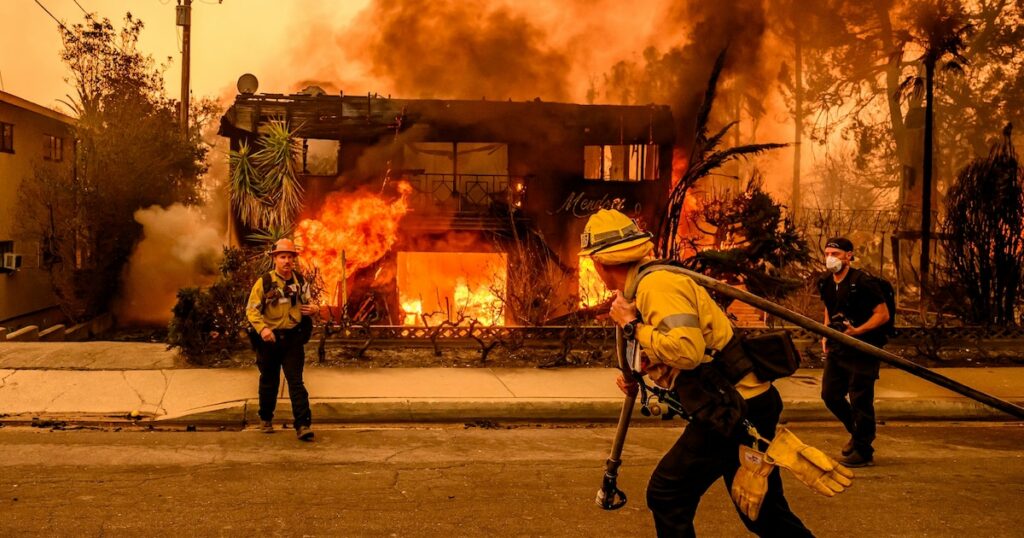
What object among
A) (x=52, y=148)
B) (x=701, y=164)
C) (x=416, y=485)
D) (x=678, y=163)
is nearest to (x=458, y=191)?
(x=678, y=163)

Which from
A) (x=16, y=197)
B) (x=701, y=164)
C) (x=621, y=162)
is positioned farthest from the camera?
(x=16, y=197)

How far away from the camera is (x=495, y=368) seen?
1008cm

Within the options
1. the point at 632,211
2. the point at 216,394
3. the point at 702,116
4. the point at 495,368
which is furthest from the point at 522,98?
the point at 216,394

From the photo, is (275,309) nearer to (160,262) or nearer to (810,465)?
(810,465)

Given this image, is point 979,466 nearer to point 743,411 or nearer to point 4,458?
point 743,411

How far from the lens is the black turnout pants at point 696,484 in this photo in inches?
144

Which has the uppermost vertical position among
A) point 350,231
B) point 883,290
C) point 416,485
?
point 350,231

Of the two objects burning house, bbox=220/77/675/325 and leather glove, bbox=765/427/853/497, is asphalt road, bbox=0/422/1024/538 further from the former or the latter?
burning house, bbox=220/77/675/325

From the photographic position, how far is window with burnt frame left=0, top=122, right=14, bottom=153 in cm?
1947

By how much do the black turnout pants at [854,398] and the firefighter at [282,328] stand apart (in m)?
4.03

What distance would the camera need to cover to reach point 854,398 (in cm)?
651

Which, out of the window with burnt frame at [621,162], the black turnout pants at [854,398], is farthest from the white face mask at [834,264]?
the window with burnt frame at [621,162]

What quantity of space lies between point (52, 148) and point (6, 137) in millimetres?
2816

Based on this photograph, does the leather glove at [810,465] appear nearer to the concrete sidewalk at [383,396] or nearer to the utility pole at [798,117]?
the concrete sidewalk at [383,396]
